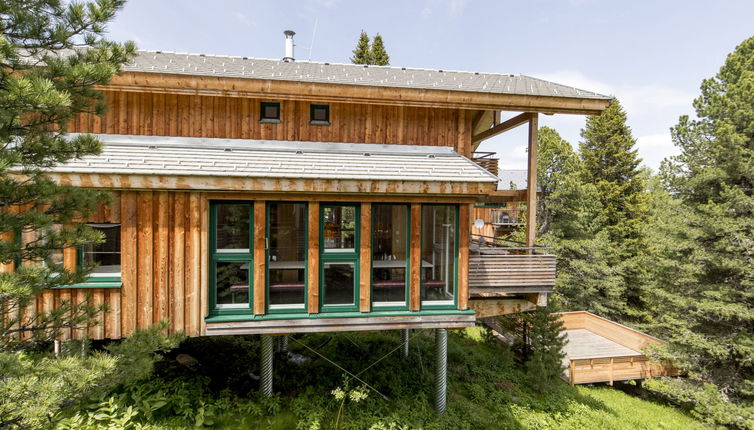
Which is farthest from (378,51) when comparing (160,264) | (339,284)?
(160,264)

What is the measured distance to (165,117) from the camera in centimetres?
628

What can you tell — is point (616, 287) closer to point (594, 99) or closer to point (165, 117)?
point (594, 99)

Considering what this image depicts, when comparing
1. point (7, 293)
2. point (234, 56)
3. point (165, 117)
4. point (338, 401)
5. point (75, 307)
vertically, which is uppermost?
point (234, 56)

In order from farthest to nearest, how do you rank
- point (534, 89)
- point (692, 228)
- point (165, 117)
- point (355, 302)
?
point (692, 228), point (534, 89), point (165, 117), point (355, 302)

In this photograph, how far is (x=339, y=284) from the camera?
5.89m

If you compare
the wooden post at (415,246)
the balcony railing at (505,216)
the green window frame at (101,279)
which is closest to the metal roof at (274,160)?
the wooden post at (415,246)

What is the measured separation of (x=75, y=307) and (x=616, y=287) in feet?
69.1

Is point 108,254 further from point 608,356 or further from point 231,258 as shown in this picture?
point 608,356

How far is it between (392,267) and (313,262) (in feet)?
4.89

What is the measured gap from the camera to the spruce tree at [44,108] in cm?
312

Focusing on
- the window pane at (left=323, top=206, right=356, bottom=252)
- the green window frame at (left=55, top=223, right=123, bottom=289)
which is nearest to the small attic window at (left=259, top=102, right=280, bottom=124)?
the window pane at (left=323, top=206, right=356, bottom=252)

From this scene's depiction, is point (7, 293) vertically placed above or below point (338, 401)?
above

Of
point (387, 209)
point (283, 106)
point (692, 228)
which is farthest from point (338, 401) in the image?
point (692, 228)

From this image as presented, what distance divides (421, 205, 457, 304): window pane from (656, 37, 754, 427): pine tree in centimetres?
1065
